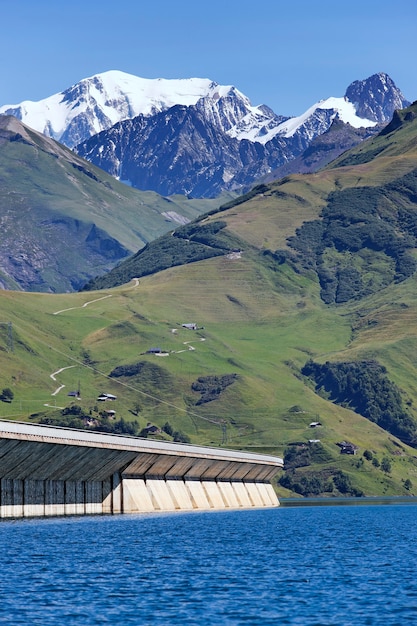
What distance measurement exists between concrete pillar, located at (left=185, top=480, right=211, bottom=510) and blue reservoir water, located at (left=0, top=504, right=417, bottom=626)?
44241 mm

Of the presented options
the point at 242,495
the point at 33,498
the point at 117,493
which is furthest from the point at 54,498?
the point at 242,495

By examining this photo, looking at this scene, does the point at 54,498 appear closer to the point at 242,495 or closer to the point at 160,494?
the point at 160,494

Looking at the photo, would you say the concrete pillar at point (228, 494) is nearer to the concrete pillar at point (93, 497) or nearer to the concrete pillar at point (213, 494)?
the concrete pillar at point (213, 494)

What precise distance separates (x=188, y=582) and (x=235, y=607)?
10.0 metres

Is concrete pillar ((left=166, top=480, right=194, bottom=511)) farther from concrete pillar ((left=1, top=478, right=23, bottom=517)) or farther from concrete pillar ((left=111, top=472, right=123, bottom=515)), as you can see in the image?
concrete pillar ((left=1, top=478, right=23, bottom=517))

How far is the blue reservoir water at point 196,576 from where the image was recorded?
185ft

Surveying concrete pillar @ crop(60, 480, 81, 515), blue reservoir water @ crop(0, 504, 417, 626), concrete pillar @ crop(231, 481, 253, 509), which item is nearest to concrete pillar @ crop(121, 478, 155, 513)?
concrete pillar @ crop(60, 480, 81, 515)

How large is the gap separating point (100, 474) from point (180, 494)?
2906 centimetres

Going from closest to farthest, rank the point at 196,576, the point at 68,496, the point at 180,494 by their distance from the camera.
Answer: the point at 196,576 < the point at 68,496 < the point at 180,494

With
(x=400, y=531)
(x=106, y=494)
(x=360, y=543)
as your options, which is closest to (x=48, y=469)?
(x=106, y=494)

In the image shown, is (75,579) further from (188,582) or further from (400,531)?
(400,531)

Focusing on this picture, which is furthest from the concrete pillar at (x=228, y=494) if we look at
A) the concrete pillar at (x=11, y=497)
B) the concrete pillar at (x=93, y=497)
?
the concrete pillar at (x=11, y=497)

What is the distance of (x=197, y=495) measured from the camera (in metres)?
164

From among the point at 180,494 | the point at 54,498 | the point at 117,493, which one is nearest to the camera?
the point at 54,498
